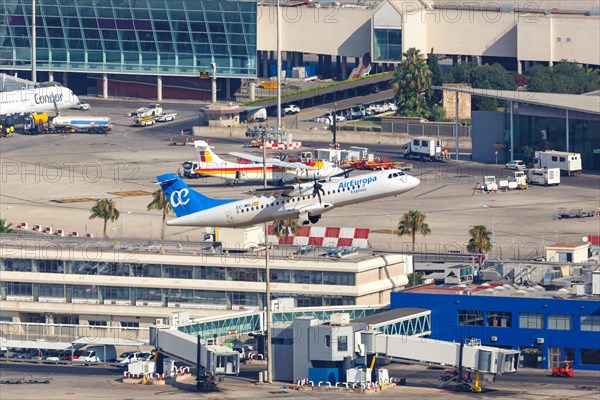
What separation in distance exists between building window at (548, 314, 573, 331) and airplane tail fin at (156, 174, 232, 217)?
3293cm

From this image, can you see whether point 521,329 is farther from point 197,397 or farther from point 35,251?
point 35,251

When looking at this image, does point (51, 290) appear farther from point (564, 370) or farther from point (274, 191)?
point (564, 370)

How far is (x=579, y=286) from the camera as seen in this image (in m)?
154

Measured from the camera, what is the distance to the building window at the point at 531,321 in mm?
153375

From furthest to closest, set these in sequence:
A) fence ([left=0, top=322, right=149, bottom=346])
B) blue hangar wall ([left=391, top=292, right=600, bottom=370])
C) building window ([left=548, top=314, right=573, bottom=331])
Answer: fence ([left=0, top=322, right=149, bottom=346]) → building window ([left=548, top=314, right=573, bottom=331]) → blue hangar wall ([left=391, top=292, right=600, bottom=370])

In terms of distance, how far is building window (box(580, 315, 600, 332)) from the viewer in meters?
151

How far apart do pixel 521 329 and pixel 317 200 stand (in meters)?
22.6

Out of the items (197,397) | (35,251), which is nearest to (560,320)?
(197,397)

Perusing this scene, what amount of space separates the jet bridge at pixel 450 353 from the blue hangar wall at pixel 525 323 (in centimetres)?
639

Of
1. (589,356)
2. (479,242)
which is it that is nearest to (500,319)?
(589,356)

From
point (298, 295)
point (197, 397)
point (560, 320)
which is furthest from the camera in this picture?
Answer: point (298, 295)

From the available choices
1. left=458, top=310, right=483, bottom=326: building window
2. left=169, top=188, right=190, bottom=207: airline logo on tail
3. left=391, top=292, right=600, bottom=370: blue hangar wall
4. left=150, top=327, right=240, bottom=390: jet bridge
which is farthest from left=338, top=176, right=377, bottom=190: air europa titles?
left=150, top=327, right=240, bottom=390: jet bridge

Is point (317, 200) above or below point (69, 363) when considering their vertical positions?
above

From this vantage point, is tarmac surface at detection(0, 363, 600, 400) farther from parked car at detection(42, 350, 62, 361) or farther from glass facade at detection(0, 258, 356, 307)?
glass facade at detection(0, 258, 356, 307)
